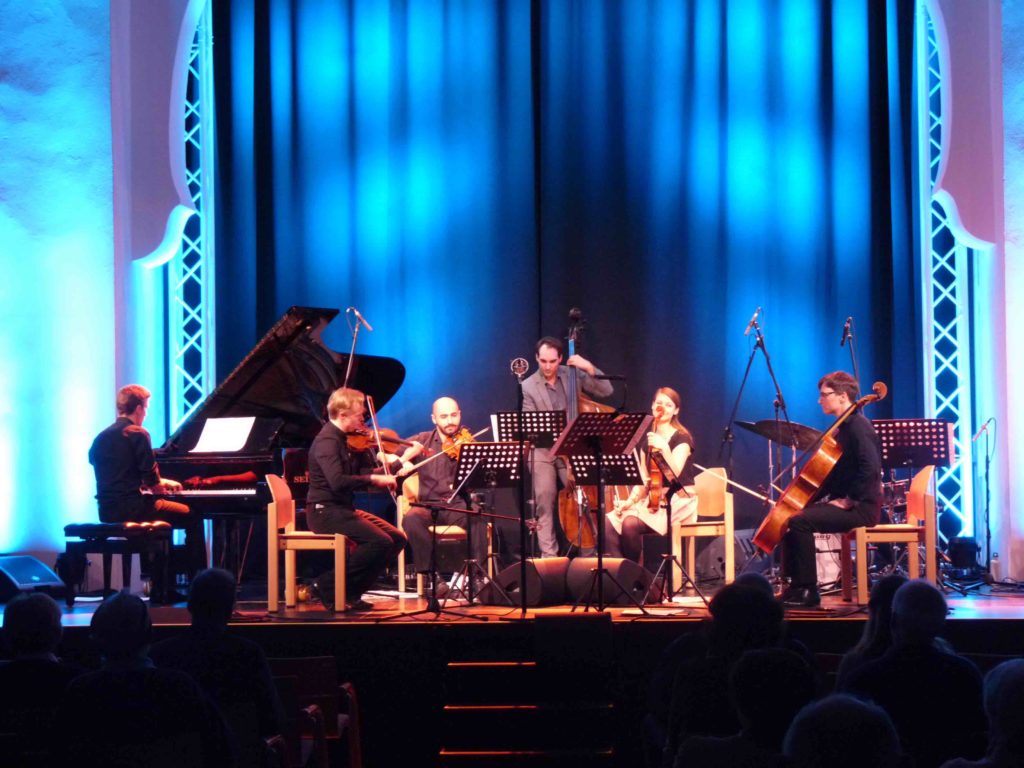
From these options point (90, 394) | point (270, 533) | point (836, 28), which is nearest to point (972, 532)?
point (836, 28)

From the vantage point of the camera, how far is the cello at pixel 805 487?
7168mm

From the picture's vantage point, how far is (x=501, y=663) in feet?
21.2

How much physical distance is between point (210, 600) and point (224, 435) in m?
4.70

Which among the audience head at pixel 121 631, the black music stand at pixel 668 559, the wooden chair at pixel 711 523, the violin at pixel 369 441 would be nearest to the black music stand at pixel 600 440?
the black music stand at pixel 668 559

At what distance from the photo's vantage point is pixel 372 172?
10805 mm

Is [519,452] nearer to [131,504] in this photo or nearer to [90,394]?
[131,504]

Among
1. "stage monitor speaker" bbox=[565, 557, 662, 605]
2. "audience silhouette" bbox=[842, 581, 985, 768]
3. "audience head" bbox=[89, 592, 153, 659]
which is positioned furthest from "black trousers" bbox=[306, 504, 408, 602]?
"audience silhouette" bbox=[842, 581, 985, 768]

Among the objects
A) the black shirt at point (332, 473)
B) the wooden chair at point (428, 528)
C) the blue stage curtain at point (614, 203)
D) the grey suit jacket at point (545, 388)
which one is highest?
the blue stage curtain at point (614, 203)

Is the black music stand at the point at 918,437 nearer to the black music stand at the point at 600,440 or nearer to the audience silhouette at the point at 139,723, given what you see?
the black music stand at the point at 600,440

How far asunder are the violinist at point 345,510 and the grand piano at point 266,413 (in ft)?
2.74

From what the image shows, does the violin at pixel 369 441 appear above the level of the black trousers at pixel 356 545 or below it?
above

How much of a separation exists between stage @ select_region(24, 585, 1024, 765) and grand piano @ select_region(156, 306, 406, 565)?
1.96 metres

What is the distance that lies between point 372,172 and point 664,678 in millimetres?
7303

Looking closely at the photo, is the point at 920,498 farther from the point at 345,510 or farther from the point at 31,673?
the point at 31,673
